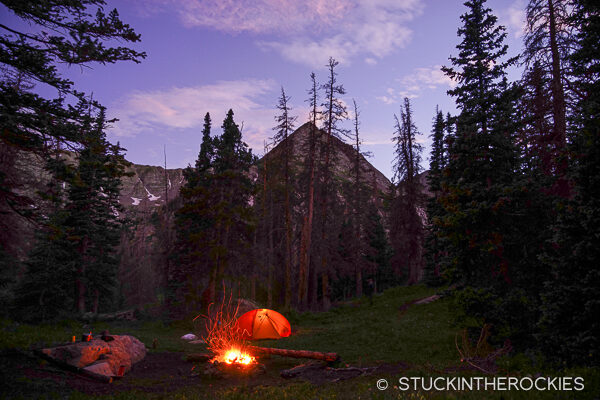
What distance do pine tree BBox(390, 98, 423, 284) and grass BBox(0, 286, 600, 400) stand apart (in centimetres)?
540

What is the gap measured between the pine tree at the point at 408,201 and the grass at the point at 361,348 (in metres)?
5.40

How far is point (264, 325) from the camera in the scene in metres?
17.4

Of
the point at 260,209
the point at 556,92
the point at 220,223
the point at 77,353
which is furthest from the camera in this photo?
the point at 260,209

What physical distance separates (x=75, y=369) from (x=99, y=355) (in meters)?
1.06

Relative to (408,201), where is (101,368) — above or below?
below

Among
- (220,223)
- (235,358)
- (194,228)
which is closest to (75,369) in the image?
(235,358)

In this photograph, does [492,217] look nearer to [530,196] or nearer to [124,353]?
[530,196]

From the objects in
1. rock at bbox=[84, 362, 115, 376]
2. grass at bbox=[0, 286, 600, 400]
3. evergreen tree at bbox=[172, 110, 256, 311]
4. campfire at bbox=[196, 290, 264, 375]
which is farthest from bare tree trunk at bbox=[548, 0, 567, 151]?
evergreen tree at bbox=[172, 110, 256, 311]

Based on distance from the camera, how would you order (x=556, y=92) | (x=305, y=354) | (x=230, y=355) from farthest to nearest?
1. (x=556, y=92)
2. (x=305, y=354)
3. (x=230, y=355)

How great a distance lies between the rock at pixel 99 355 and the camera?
912 cm

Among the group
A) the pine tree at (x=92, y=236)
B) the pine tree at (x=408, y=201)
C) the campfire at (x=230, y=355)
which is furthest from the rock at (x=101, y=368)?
the pine tree at (x=408, y=201)

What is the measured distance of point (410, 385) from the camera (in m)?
7.57

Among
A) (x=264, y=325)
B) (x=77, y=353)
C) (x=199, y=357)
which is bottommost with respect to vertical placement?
(x=264, y=325)

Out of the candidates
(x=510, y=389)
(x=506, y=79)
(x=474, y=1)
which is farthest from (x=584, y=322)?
(x=474, y=1)
